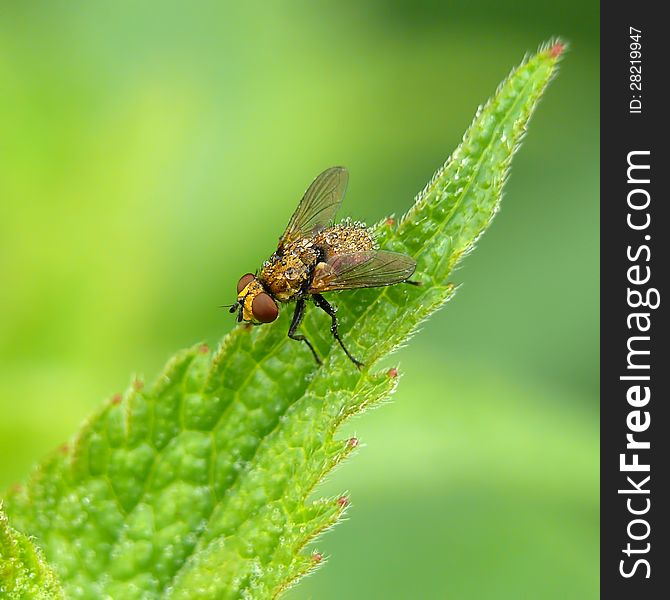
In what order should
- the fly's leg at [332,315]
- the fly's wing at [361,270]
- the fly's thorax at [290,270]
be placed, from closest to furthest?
the fly's leg at [332,315] < the fly's wing at [361,270] < the fly's thorax at [290,270]

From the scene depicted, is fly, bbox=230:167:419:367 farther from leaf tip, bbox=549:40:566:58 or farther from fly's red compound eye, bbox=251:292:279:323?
leaf tip, bbox=549:40:566:58

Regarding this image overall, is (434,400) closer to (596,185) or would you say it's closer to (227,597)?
(596,185)

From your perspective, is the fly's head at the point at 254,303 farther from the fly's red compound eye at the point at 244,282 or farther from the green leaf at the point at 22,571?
the green leaf at the point at 22,571

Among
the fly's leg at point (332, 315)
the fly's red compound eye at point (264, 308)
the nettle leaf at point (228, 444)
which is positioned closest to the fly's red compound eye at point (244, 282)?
the fly's red compound eye at point (264, 308)

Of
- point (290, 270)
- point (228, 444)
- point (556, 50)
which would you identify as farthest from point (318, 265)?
point (556, 50)

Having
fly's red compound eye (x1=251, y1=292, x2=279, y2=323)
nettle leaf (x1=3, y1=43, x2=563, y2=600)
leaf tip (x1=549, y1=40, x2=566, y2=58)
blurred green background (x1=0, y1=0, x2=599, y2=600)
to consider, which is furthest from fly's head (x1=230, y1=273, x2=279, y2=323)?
blurred green background (x1=0, y1=0, x2=599, y2=600)

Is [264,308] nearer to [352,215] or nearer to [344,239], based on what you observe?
[344,239]
